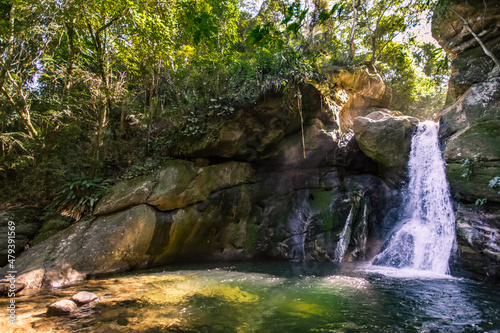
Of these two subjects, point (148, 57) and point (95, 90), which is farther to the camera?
point (148, 57)

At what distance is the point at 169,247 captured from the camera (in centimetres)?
846

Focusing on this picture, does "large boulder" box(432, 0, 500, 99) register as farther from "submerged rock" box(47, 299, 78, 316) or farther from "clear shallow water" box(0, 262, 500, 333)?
"submerged rock" box(47, 299, 78, 316)

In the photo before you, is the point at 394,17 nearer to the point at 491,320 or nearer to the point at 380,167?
the point at 380,167

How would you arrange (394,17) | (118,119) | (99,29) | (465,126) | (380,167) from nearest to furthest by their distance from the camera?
1. (465,126)
2. (99,29)
3. (380,167)
4. (118,119)
5. (394,17)

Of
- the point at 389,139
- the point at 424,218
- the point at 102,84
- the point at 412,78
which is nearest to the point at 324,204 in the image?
the point at 424,218

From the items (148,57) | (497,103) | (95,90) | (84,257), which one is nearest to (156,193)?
(84,257)

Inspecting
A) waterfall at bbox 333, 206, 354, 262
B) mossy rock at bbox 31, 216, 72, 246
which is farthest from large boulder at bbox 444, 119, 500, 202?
mossy rock at bbox 31, 216, 72, 246

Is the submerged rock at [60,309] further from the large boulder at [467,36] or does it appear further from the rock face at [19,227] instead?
the large boulder at [467,36]

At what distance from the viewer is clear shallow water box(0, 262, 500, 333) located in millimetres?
3725

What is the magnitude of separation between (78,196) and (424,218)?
38.6 ft

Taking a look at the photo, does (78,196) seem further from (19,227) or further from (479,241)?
(479,241)

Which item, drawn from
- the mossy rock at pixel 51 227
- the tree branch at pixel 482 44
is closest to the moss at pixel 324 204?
the tree branch at pixel 482 44

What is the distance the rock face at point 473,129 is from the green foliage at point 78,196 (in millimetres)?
10728

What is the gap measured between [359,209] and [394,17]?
10397 millimetres
